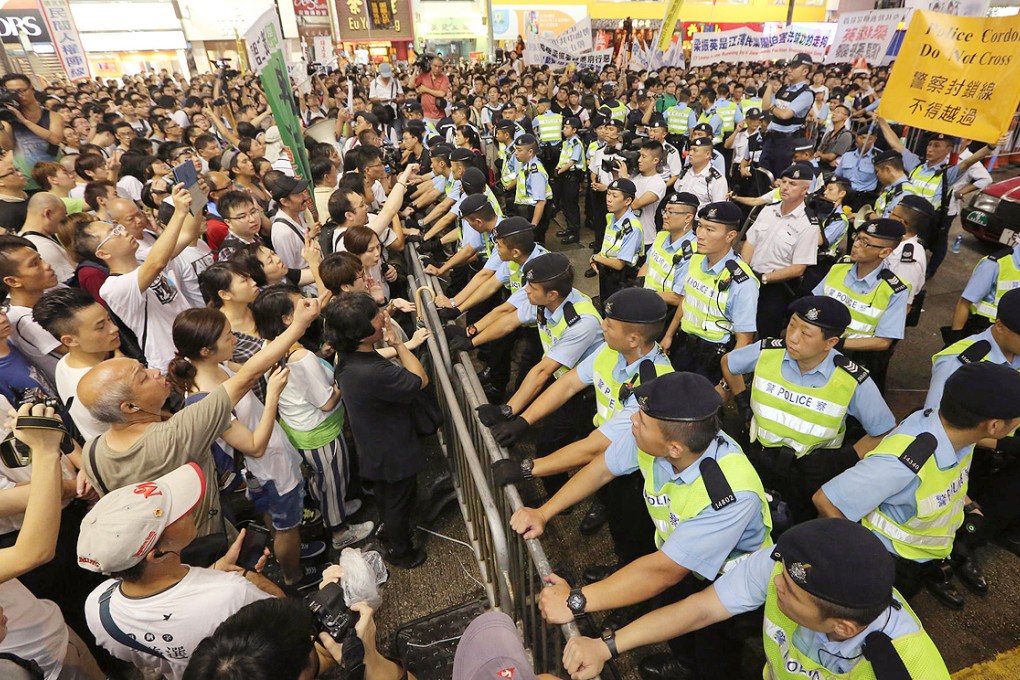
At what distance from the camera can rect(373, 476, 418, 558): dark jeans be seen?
3309 mm

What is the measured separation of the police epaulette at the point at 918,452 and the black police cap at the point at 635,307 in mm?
1223

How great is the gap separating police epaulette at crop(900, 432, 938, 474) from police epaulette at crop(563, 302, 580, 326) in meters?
1.87

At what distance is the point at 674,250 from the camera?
178 inches

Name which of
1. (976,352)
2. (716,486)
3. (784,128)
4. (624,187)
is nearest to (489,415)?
(716,486)

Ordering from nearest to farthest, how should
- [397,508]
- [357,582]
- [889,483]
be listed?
1. [357,582]
2. [889,483]
3. [397,508]

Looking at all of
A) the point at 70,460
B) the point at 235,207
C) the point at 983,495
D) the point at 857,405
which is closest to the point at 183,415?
the point at 70,460

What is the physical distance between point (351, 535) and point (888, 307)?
4134 mm

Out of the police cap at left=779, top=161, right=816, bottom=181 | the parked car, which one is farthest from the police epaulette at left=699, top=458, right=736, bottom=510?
the parked car

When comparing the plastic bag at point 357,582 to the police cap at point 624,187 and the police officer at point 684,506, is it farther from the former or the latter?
the police cap at point 624,187

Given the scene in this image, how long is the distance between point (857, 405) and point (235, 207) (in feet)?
15.5

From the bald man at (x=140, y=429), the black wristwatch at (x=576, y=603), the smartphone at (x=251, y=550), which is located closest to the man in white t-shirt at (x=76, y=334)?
the bald man at (x=140, y=429)

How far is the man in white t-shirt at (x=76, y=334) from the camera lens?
8.89 ft

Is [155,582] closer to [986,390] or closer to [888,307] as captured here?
[986,390]

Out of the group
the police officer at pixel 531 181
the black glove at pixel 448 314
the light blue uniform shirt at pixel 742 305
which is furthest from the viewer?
the police officer at pixel 531 181
